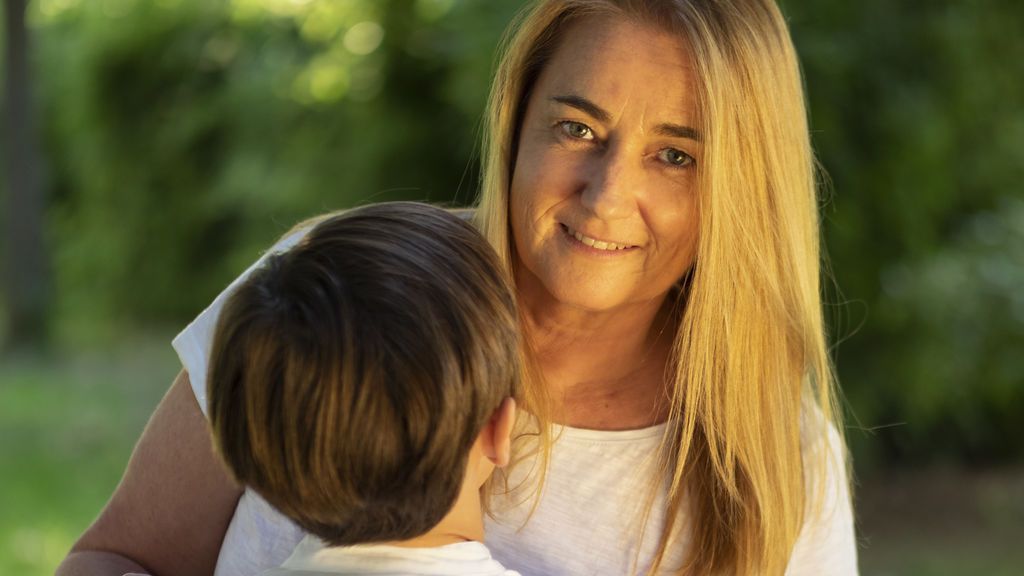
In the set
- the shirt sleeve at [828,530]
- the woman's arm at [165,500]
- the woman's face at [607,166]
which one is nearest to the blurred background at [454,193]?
the shirt sleeve at [828,530]

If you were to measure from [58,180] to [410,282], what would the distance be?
885 cm

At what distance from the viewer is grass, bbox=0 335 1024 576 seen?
5.31 metres

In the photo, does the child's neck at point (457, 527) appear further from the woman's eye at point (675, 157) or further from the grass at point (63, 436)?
the grass at point (63, 436)

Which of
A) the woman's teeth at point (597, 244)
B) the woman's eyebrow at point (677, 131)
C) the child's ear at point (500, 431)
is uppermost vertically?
the woman's eyebrow at point (677, 131)

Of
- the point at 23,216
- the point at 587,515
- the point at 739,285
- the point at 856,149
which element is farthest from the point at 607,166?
the point at 23,216

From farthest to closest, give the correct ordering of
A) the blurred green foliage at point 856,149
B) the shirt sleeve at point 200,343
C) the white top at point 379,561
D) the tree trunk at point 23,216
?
the tree trunk at point 23,216 < the blurred green foliage at point 856,149 < the shirt sleeve at point 200,343 < the white top at point 379,561

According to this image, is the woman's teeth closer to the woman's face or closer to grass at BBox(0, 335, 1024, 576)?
the woman's face

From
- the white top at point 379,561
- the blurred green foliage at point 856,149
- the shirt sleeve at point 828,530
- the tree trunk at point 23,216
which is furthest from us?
the tree trunk at point 23,216

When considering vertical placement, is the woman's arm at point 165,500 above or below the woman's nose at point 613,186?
below

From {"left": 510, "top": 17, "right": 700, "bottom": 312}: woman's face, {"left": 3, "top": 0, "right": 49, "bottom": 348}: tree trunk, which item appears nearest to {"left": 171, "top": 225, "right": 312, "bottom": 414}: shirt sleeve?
{"left": 510, "top": 17, "right": 700, "bottom": 312}: woman's face

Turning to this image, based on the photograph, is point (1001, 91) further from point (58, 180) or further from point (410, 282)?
point (58, 180)

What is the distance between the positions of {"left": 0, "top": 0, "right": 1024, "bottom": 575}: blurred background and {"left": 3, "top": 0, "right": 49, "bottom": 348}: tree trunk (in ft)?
0.05

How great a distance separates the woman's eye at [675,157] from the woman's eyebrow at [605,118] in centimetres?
5

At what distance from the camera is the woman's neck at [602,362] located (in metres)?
2.27
